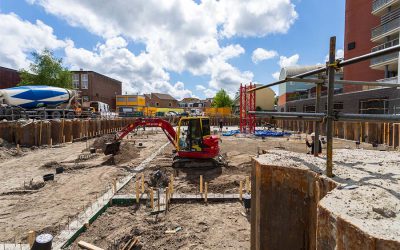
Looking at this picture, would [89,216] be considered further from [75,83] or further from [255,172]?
[75,83]

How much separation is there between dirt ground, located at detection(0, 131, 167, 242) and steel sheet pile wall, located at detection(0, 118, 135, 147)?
8.11 ft

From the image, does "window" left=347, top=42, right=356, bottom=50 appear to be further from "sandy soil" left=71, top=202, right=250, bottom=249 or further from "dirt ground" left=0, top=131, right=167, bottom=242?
"sandy soil" left=71, top=202, right=250, bottom=249

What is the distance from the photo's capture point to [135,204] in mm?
7605

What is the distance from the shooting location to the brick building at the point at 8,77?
4284 centimetres

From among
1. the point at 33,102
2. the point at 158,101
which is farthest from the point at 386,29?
the point at 158,101

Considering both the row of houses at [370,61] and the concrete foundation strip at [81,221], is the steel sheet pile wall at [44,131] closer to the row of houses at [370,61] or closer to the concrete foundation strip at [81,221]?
the concrete foundation strip at [81,221]

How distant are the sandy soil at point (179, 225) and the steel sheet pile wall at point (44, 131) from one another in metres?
15.3

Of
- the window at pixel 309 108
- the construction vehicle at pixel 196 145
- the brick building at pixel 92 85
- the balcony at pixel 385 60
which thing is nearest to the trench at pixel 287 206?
the construction vehicle at pixel 196 145

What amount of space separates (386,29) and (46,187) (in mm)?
32704

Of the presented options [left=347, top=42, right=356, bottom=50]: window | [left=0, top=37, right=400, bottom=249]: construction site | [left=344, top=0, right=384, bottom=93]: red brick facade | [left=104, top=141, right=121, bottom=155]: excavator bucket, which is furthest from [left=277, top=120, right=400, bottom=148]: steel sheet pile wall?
[left=347, top=42, right=356, bottom=50]: window

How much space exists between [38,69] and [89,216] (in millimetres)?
47933

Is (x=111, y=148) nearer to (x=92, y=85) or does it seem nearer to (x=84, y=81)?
(x=92, y=85)

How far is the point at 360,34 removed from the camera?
→ 101 ft

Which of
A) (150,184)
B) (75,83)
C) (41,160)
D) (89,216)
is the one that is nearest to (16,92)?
(41,160)
